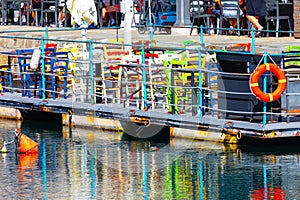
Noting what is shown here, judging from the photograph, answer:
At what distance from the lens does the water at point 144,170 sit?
15.6 m

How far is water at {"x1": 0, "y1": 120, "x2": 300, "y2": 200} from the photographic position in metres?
15.6

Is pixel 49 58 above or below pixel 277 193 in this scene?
above

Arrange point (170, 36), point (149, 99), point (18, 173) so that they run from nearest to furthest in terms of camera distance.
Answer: point (18, 173), point (149, 99), point (170, 36)

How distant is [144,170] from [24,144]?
2.41 metres

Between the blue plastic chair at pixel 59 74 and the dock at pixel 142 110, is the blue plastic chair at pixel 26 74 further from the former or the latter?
the blue plastic chair at pixel 59 74

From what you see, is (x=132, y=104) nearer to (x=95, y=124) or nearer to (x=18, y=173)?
(x=95, y=124)

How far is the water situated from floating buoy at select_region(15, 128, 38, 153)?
141 millimetres

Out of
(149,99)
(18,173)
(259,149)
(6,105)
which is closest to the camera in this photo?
(18,173)

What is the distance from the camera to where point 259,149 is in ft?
60.0

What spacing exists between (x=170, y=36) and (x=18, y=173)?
11.3 meters

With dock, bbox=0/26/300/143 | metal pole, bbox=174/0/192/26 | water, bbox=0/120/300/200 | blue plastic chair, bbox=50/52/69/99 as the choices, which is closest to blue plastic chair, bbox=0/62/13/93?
dock, bbox=0/26/300/143

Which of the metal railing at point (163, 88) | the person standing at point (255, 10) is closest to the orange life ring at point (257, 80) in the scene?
the metal railing at point (163, 88)

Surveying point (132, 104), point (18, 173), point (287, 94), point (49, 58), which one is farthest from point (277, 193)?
point (49, 58)

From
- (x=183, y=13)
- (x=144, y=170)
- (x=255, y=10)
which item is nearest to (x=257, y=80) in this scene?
(x=144, y=170)
